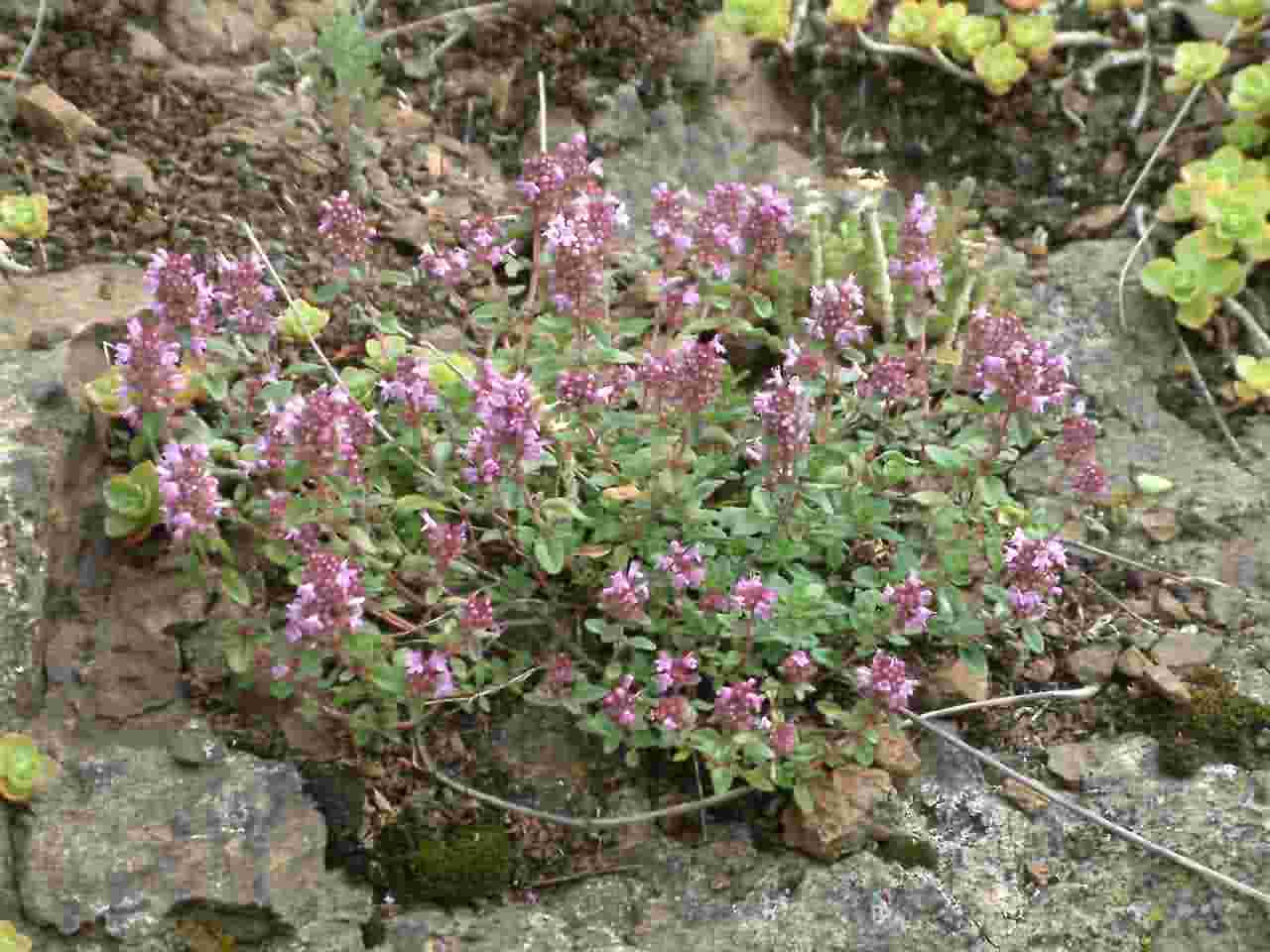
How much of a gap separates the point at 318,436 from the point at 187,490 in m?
0.30

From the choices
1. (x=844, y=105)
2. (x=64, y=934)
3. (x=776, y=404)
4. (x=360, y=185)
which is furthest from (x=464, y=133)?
(x=64, y=934)

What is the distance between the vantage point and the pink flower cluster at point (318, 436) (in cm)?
298

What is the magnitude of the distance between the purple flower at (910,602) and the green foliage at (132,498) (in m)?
1.73

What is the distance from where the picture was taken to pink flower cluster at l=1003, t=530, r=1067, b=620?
3.30 m

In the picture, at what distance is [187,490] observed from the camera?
2.95 metres

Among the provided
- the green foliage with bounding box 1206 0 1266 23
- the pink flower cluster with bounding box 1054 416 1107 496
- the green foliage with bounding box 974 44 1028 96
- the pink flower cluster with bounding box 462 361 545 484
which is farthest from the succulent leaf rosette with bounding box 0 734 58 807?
the green foliage with bounding box 1206 0 1266 23

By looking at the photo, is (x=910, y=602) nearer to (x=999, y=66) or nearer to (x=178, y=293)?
(x=178, y=293)

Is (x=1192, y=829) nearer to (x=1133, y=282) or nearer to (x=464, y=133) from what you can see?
(x=1133, y=282)

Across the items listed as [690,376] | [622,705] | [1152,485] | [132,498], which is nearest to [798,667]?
[622,705]

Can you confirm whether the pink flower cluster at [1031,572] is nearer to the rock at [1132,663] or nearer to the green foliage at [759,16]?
the rock at [1132,663]

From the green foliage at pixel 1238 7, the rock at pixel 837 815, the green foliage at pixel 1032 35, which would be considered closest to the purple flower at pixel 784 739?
the rock at pixel 837 815

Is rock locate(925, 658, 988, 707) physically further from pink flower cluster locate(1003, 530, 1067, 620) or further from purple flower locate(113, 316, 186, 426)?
purple flower locate(113, 316, 186, 426)

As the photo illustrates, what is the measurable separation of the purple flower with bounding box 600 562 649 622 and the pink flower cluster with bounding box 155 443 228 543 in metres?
0.88

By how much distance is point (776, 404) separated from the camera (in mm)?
3064
